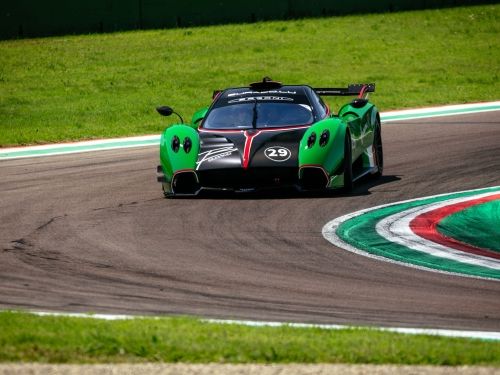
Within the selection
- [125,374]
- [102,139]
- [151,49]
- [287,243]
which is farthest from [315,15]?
[125,374]

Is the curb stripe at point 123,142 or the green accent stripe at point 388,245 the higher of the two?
the green accent stripe at point 388,245

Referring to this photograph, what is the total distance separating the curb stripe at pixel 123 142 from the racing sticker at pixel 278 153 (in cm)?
562

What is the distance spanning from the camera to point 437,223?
12070 mm

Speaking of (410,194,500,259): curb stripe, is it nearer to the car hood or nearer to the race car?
the race car

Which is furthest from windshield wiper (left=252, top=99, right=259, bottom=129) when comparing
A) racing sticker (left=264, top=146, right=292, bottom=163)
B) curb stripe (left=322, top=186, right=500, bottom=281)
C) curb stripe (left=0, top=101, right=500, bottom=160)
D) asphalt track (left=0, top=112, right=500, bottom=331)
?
curb stripe (left=0, top=101, right=500, bottom=160)

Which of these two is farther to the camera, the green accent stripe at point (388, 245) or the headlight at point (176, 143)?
the headlight at point (176, 143)

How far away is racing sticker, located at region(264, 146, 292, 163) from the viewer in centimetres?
1333

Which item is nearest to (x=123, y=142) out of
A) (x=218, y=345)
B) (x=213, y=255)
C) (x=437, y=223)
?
(x=437, y=223)

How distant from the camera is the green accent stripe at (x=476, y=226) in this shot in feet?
36.8

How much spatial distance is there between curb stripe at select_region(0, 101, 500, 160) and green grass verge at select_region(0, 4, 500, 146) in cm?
86

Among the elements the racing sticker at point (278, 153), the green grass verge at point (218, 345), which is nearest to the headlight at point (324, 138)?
the racing sticker at point (278, 153)

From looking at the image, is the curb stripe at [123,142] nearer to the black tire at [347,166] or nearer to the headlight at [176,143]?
the headlight at [176,143]

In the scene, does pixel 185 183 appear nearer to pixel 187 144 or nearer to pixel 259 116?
pixel 187 144

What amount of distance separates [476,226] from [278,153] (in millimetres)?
2358
